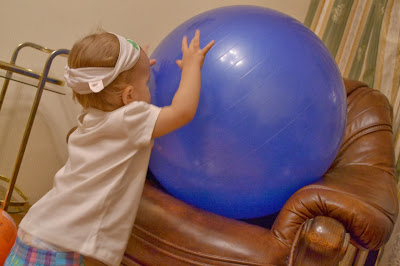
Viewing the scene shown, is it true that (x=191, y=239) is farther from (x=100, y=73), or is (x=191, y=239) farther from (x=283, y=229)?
(x=100, y=73)

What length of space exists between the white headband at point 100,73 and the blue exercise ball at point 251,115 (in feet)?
0.60

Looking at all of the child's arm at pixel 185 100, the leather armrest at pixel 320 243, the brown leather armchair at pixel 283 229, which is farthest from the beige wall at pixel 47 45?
the leather armrest at pixel 320 243

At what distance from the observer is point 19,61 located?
204 cm

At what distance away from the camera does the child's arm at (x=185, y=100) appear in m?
0.98

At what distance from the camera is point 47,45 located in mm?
2070

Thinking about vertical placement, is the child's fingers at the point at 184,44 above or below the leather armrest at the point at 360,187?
above

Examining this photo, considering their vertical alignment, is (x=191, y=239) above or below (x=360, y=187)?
below

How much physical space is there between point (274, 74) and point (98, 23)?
1379 mm

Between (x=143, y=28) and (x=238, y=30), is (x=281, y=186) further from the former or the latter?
(x=143, y=28)

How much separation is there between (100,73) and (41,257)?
19.8 inches

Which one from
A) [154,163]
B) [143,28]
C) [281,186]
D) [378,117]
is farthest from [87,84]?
[143,28]

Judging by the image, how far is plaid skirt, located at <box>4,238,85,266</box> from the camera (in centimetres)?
101

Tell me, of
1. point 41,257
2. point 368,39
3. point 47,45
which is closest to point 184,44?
point 41,257

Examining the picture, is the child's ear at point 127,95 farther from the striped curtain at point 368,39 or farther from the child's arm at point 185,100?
the striped curtain at point 368,39
